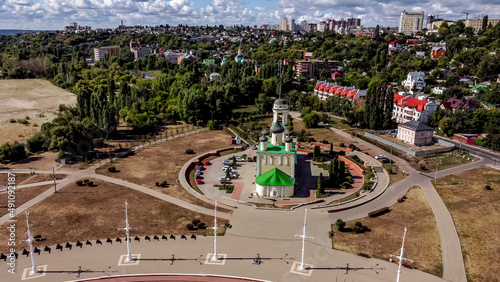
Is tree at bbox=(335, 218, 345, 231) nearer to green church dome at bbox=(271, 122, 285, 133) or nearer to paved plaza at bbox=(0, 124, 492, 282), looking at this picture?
paved plaza at bbox=(0, 124, 492, 282)

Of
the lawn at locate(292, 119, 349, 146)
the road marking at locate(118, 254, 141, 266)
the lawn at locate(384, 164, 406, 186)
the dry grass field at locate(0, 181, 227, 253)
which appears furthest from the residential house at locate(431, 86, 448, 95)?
the road marking at locate(118, 254, 141, 266)

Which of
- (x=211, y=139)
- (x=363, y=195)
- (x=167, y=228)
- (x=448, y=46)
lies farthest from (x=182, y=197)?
(x=448, y=46)

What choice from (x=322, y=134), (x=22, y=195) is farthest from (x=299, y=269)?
(x=322, y=134)

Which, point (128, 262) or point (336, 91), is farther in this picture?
point (336, 91)

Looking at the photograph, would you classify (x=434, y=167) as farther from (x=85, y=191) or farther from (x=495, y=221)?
(x=85, y=191)

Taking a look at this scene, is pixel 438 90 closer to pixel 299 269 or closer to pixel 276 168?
pixel 276 168
